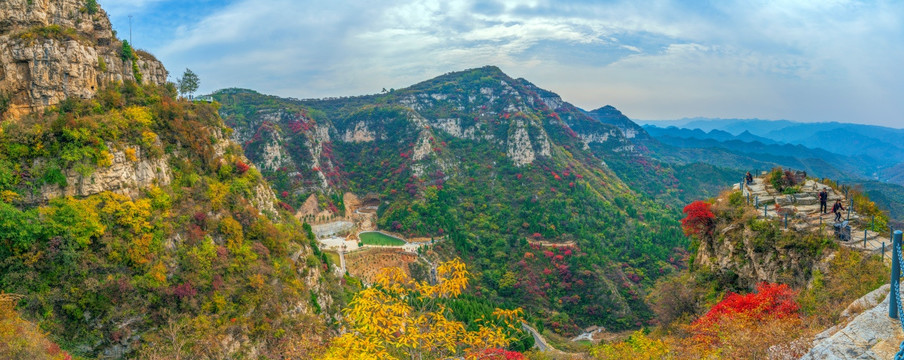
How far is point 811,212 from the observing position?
20.9m

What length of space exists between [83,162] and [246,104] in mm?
90396

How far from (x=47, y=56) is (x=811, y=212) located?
144 ft

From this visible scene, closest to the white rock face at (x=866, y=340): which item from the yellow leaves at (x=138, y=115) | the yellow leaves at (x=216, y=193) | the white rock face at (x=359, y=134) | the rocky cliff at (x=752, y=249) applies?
the rocky cliff at (x=752, y=249)

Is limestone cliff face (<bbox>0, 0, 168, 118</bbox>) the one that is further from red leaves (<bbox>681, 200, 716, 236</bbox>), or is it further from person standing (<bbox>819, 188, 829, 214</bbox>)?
person standing (<bbox>819, 188, 829, 214</bbox>)

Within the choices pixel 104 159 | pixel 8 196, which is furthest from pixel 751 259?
pixel 8 196

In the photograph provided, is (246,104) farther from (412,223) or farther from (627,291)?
(627,291)

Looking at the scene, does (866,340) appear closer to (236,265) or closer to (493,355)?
(493,355)

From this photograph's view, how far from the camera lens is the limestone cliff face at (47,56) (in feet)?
77.6

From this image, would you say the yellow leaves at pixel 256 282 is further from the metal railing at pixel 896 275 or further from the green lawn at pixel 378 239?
the green lawn at pixel 378 239

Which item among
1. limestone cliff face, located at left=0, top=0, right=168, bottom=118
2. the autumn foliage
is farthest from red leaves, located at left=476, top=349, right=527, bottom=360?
→ limestone cliff face, located at left=0, top=0, right=168, bottom=118

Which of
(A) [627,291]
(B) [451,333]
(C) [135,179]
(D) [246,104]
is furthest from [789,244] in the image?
(D) [246,104]

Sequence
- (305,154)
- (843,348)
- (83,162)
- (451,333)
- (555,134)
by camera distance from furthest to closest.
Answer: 1. (555,134)
2. (305,154)
3. (83,162)
4. (451,333)
5. (843,348)

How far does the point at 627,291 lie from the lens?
58.8 meters

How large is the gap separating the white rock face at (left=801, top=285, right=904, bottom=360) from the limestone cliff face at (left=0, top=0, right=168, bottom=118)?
3644 centimetres
